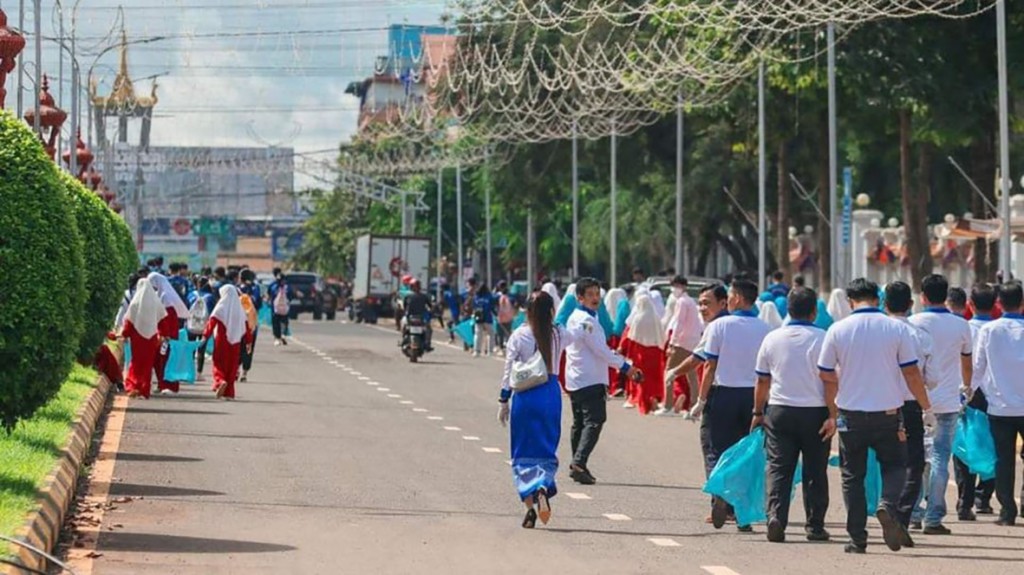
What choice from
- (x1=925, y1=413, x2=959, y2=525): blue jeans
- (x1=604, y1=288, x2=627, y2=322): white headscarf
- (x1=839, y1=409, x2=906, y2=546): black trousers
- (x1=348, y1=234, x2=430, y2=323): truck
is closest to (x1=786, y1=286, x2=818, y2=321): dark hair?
(x1=839, y1=409, x2=906, y2=546): black trousers

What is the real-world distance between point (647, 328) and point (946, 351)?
47.1 ft

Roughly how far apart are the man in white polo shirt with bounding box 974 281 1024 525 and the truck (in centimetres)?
6192

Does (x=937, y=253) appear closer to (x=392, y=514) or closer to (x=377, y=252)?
(x=377, y=252)

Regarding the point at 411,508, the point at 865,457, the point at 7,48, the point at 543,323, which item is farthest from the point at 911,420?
the point at 7,48

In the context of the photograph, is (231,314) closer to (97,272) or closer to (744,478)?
(97,272)

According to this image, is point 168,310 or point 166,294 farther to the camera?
point 168,310

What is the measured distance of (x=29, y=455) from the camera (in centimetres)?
1623

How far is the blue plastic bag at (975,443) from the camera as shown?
54.4ft

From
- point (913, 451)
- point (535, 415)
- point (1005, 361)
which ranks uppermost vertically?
point (1005, 361)

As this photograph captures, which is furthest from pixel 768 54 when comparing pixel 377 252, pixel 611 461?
pixel 377 252

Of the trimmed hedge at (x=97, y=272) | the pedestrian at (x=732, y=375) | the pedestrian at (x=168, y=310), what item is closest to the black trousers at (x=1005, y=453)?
the pedestrian at (x=732, y=375)

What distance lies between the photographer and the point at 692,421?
2791 cm

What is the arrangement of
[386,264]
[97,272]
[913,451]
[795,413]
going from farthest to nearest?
1. [386,264]
2. [97,272]
3. [913,451]
4. [795,413]

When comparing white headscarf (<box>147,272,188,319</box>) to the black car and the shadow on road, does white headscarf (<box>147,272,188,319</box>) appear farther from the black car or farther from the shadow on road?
the black car
